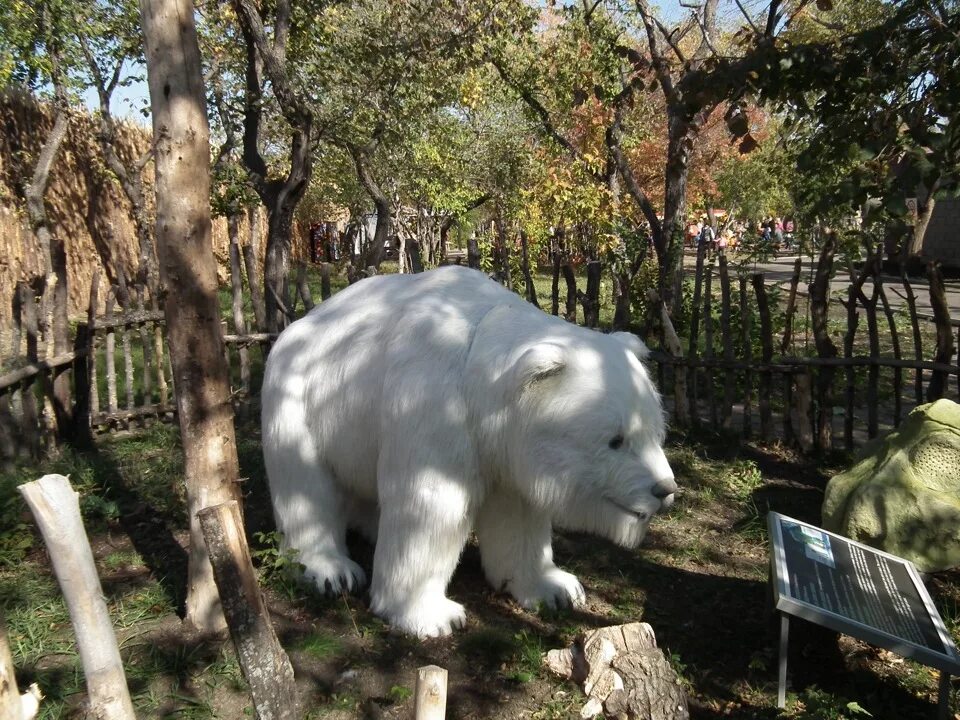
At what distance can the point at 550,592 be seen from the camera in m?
3.79

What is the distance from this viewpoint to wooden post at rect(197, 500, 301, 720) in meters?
2.25

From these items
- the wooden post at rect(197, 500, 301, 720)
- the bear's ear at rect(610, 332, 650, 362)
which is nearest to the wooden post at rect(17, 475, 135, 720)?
the wooden post at rect(197, 500, 301, 720)

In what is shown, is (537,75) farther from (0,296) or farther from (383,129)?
(0,296)

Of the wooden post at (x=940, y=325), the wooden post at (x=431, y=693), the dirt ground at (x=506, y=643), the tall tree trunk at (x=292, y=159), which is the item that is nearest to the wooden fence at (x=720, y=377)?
the wooden post at (x=940, y=325)

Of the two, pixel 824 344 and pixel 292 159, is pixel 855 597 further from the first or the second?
pixel 292 159

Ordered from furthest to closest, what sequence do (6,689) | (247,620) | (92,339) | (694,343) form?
(92,339) < (694,343) < (247,620) < (6,689)

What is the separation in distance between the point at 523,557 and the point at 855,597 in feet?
4.90

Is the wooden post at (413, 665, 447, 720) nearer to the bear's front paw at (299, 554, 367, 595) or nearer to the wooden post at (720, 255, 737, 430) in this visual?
the bear's front paw at (299, 554, 367, 595)

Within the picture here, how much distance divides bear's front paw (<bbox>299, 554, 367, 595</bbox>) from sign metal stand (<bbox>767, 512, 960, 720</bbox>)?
6.45ft

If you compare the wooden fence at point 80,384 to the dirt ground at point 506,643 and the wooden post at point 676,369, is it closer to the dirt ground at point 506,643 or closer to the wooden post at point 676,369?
the dirt ground at point 506,643

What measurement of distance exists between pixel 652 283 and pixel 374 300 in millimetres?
5312

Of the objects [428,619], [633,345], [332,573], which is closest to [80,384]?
[332,573]

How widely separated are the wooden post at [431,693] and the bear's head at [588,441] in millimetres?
1407

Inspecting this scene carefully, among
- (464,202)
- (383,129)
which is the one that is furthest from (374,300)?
(464,202)
